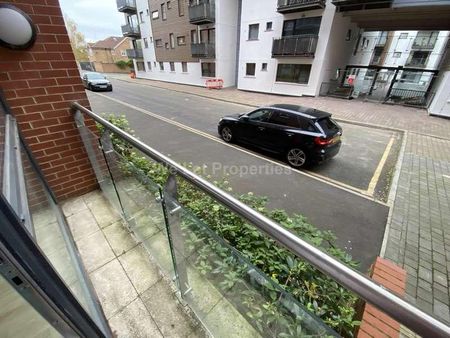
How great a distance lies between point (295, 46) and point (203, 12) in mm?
9407

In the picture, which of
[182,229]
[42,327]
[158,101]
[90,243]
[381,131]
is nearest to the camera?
[42,327]

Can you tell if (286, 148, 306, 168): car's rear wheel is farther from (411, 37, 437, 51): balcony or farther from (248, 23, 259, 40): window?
(411, 37, 437, 51): balcony

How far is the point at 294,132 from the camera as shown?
18.3 feet

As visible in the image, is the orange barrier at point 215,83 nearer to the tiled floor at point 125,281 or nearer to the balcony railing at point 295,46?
the balcony railing at point 295,46

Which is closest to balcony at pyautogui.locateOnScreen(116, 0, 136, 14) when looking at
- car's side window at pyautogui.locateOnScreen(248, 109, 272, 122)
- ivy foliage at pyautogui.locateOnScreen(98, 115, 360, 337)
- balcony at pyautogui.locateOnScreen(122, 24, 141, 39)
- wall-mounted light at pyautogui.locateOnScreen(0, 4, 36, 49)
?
balcony at pyautogui.locateOnScreen(122, 24, 141, 39)

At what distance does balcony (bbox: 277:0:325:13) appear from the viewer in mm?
12756

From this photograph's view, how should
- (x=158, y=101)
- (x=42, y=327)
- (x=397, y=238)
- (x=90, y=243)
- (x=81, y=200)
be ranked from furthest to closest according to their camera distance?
(x=158, y=101) < (x=397, y=238) < (x=81, y=200) < (x=90, y=243) < (x=42, y=327)

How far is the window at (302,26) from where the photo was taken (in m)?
13.8

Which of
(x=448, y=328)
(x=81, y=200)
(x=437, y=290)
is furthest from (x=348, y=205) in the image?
(x=81, y=200)

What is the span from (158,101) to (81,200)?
12.7 m

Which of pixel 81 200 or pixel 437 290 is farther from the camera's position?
pixel 81 200

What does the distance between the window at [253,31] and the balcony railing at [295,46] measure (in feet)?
7.75

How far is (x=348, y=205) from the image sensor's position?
14.3ft

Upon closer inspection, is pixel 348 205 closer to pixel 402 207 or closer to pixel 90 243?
pixel 402 207
